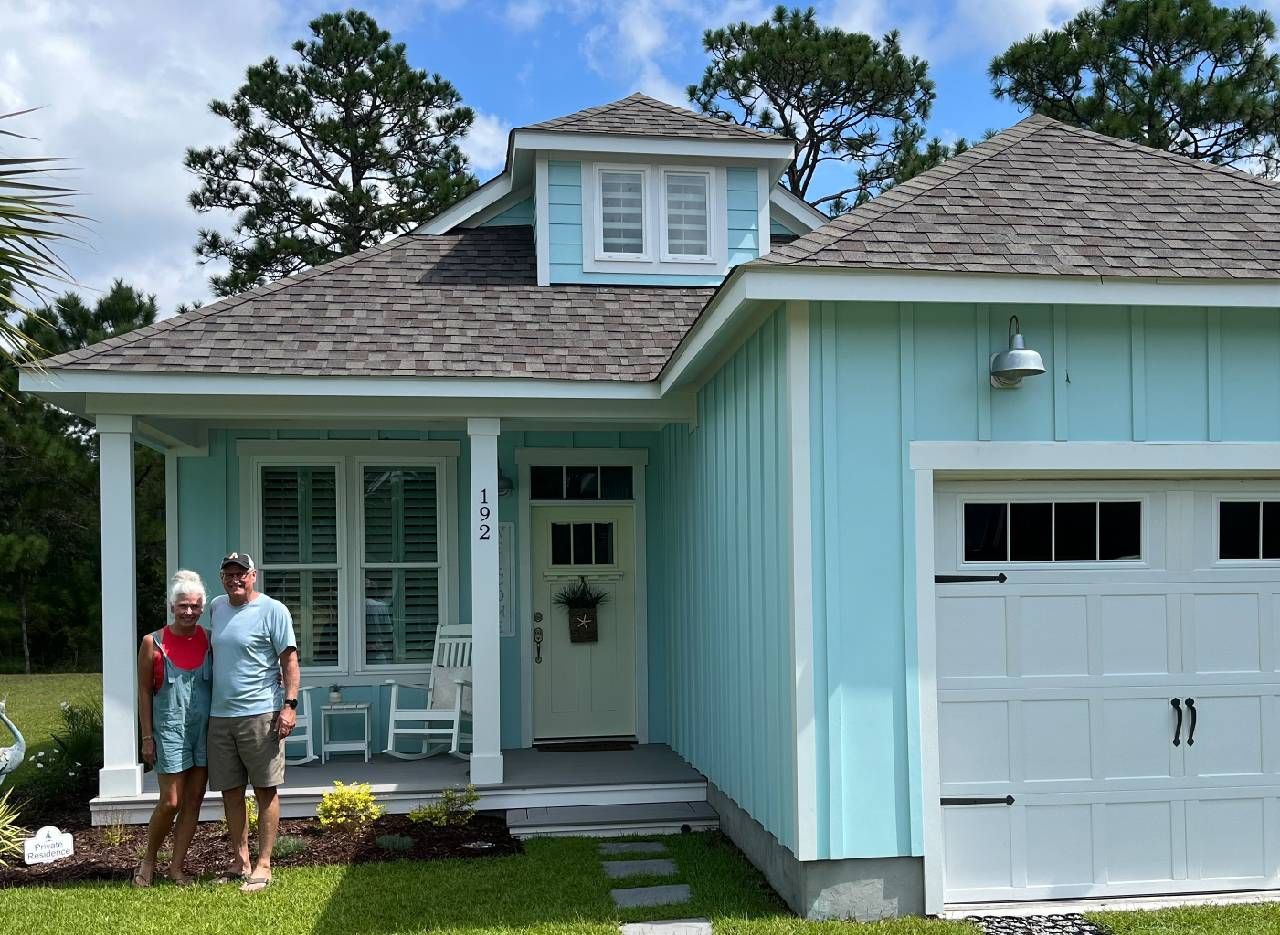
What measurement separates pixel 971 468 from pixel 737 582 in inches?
66.1

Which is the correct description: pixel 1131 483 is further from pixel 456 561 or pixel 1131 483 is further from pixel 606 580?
pixel 456 561

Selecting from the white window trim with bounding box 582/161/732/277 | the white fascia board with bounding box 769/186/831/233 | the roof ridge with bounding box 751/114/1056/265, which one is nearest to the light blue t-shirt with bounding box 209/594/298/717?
the roof ridge with bounding box 751/114/1056/265

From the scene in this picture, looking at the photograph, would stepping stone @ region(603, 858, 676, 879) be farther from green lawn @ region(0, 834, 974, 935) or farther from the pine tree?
the pine tree

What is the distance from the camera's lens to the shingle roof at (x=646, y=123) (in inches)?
392

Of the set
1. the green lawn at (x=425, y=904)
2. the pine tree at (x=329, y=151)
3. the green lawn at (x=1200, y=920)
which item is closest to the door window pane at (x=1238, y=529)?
the green lawn at (x=1200, y=920)

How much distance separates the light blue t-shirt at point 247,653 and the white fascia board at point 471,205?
495 cm

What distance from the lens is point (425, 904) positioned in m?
5.91

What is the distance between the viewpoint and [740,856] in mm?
6824

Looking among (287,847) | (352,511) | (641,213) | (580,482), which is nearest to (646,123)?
(641,213)

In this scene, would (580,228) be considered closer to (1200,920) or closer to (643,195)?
(643,195)

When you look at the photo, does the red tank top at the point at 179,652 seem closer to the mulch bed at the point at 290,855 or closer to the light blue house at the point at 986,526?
the mulch bed at the point at 290,855

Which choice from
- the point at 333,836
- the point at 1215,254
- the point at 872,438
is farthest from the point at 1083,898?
the point at 333,836

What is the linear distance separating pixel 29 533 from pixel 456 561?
512 inches

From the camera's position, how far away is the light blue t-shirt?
20.5 ft
